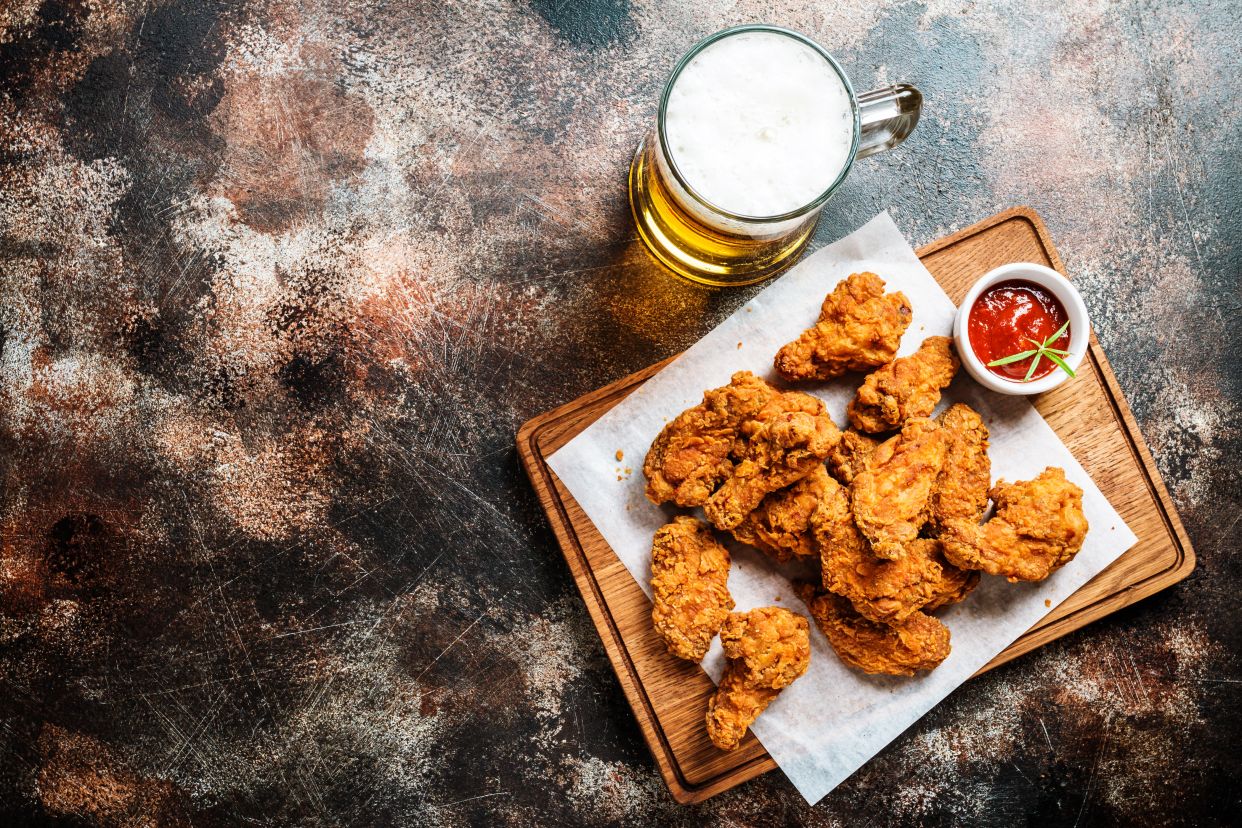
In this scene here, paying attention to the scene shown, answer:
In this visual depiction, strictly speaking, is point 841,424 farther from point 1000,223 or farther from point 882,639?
point 1000,223

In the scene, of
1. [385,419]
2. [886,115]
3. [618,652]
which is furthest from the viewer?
[385,419]

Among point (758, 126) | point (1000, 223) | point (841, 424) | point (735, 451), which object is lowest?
point (841, 424)

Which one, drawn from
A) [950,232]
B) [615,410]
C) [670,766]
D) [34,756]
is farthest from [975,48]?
[34,756]

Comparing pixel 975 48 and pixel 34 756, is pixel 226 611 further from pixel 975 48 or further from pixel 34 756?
pixel 975 48

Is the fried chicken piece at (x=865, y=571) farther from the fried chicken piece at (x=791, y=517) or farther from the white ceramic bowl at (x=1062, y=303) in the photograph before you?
the white ceramic bowl at (x=1062, y=303)

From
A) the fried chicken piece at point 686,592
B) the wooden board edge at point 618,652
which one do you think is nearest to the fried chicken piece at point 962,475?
the fried chicken piece at point 686,592

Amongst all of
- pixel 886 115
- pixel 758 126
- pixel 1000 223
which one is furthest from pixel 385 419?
pixel 1000 223
